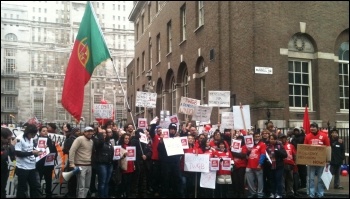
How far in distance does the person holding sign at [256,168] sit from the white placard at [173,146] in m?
1.88

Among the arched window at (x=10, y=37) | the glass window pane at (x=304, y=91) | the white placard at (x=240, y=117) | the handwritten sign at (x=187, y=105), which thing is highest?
the arched window at (x=10, y=37)

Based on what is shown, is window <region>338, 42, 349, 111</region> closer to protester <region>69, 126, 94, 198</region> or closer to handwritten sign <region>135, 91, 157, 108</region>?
handwritten sign <region>135, 91, 157, 108</region>

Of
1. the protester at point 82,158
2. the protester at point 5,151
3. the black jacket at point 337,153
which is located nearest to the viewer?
the protester at point 5,151

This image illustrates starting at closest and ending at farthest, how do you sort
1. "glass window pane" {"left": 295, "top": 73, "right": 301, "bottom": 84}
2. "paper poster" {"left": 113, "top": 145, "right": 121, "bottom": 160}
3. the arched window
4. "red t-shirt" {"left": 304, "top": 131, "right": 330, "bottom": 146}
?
1. "paper poster" {"left": 113, "top": 145, "right": 121, "bottom": 160}
2. "red t-shirt" {"left": 304, "top": 131, "right": 330, "bottom": 146}
3. "glass window pane" {"left": 295, "top": 73, "right": 301, "bottom": 84}
4. the arched window

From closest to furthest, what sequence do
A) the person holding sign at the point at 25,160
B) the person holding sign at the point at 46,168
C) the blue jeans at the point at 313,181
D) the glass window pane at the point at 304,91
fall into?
the person holding sign at the point at 25,160
the person holding sign at the point at 46,168
the blue jeans at the point at 313,181
the glass window pane at the point at 304,91

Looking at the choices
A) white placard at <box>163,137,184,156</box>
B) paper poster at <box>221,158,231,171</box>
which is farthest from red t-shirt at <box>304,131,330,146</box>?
white placard at <box>163,137,184,156</box>

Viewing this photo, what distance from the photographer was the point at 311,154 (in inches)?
442

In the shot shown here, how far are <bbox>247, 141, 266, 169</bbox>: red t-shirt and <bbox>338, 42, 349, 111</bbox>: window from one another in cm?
1201

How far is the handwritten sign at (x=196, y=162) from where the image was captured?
36.4ft

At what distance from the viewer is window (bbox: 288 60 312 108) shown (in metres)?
20.6

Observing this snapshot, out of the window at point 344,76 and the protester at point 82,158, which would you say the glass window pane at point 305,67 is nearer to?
the window at point 344,76

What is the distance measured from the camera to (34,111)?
61625mm

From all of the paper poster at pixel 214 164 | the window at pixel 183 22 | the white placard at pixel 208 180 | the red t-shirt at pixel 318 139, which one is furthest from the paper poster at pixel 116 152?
the window at pixel 183 22

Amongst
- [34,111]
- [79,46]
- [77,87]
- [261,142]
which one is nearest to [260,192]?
[261,142]
